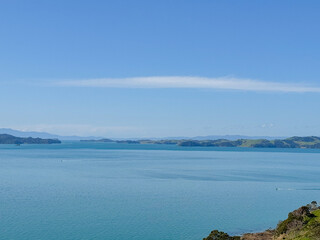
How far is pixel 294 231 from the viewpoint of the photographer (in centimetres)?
4509

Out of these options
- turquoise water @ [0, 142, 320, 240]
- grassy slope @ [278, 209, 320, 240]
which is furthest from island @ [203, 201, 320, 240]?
turquoise water @ [0, 142, 320, 240]

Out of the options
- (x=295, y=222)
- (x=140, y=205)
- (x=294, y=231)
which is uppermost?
(x=295, y=222)

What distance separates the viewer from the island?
4185 centimetres

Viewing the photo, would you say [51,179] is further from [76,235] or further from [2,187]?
[76,235]

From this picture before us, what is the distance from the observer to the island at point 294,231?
41.8m

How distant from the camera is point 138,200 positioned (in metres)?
74.2

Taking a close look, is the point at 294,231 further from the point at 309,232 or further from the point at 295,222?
the point at 309,232

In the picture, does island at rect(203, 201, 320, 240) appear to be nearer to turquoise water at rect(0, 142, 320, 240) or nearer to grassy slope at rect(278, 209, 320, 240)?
grassy slope at rect(278, 209, 320, 240)

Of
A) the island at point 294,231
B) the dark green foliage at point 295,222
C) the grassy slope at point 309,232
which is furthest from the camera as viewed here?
the dark green foliage at point 295,222

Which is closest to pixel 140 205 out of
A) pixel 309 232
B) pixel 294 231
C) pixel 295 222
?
pixel 295 222

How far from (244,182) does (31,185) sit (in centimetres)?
5645

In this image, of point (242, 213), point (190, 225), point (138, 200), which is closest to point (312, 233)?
point (190, 225)

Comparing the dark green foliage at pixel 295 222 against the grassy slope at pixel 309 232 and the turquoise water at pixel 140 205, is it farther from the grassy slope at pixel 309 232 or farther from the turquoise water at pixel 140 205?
the turquoise water at pixel 140 205

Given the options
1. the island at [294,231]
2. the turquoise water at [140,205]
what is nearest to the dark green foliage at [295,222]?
the island at [294,231]
